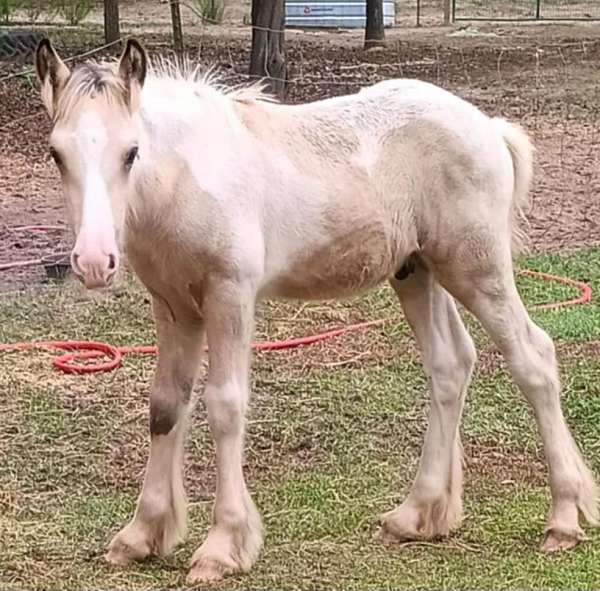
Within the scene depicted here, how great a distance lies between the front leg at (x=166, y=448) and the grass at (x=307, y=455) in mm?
65

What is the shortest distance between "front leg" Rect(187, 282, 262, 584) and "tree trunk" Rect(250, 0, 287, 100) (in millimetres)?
7372

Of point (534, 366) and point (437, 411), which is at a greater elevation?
point (534, 366)

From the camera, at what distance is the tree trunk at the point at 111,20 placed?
1669 cm

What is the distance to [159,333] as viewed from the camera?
3932mm

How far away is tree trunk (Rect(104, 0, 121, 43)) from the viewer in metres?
16.7

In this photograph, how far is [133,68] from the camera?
338 centimetres

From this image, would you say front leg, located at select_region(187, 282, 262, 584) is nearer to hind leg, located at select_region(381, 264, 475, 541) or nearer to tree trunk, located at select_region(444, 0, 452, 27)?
hind leg, located at select_region(381, 264, 475, 541)

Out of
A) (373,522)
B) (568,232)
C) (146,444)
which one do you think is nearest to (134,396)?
(146,444)

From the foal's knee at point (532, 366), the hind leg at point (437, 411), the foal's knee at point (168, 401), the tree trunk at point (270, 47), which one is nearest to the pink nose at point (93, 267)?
the foal's knee at point (168, 401)

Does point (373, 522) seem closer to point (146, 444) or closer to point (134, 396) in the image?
point (146, 444)

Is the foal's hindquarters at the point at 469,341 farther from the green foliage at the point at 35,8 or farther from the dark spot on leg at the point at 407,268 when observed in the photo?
the green foliage at the point at 35,8

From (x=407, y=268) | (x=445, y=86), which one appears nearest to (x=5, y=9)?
(x=445, y=86)

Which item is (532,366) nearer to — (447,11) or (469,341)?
(469,341)

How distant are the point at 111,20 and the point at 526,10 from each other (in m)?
12.9
